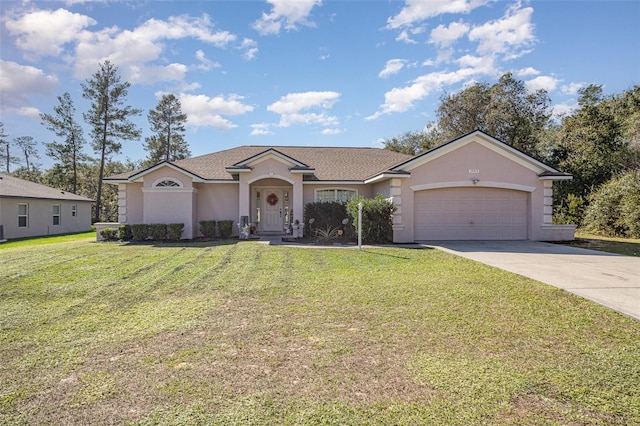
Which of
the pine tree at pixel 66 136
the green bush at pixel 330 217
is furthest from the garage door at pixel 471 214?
the pine tree at pixel 66 136

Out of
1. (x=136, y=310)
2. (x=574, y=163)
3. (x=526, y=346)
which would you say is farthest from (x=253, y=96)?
(x=574, y=163)

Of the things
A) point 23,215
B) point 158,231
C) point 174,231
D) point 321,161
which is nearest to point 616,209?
point 321,161

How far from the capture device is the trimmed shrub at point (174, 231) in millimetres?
15055

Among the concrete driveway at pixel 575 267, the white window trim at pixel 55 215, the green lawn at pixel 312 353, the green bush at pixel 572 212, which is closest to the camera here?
the green lawn at pixel 312 353

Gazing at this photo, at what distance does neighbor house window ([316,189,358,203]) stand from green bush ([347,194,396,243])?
3.45 m

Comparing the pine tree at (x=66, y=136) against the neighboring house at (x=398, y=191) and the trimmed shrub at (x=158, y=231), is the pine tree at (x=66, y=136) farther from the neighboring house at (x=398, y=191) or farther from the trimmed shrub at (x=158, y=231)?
the trimmed shrub at (x=158, y=231)

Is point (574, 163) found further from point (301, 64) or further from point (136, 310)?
point (136, 310)

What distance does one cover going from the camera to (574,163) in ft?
71.5

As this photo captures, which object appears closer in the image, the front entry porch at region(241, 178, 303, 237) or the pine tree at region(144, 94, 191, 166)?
the front entry porch at region(241, 178, 303, 237)

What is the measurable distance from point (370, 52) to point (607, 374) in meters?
15.5

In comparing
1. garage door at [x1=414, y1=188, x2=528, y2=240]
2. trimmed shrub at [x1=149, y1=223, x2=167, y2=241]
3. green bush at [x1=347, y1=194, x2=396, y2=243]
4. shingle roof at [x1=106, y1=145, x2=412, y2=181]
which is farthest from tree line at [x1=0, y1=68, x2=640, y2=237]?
trimmed shrub at [x1=149, y1=223, x2=167, y2=241]

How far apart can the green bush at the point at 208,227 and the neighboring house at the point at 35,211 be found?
11355mm

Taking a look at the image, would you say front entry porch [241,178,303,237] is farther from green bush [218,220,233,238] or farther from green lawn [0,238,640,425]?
green lawn [0,238,640,425]

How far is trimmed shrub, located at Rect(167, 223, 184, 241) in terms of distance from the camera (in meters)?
15.1
